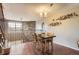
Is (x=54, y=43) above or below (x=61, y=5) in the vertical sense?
below

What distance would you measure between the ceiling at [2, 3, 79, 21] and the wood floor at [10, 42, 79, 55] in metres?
0.52

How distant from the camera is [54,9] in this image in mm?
1941

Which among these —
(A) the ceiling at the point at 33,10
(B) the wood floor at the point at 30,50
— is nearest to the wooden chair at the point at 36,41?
(B) the wood floor at the point at 30,50

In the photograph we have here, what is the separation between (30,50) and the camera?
76.9 inches

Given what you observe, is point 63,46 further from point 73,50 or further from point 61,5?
point 61,5

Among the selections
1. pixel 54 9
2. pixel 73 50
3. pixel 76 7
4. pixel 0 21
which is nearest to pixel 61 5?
pixel 54 9

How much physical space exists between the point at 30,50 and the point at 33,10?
30.0 inches

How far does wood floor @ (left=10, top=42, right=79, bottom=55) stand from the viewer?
193 centimetres

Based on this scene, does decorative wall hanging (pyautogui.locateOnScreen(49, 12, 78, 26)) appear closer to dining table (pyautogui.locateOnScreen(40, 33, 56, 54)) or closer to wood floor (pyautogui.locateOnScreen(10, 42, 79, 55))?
dining table (pyautogui.locateOnScreen(40, 33, 56, 54))

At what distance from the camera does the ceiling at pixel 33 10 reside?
1.90 metres

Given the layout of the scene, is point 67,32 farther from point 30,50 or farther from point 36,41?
point 30,50

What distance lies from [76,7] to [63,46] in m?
0.77

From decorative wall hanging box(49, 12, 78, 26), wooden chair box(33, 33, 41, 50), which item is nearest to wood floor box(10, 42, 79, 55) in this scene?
wooden chair box(33, 33, 41, 50)

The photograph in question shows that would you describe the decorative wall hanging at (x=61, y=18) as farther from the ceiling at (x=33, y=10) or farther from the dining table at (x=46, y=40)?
the dining table at (x=46, y=40)
